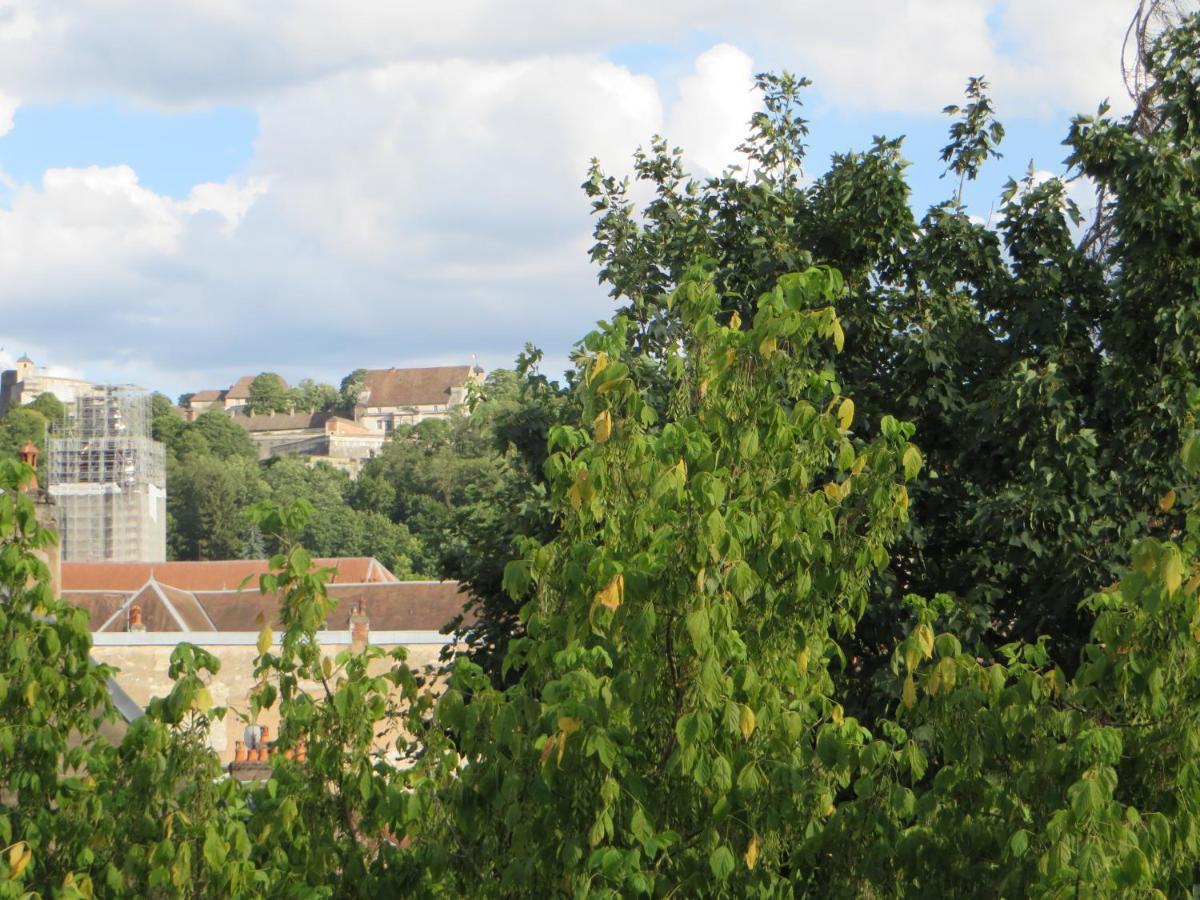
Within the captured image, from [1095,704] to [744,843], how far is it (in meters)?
1.30

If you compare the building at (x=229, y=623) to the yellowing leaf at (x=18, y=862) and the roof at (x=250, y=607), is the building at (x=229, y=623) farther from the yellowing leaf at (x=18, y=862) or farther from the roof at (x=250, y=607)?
the yellowing leaf at (x=18, y=862)

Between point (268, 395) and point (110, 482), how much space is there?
99.3 meters

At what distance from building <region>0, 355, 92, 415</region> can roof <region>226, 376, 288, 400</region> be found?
1784 centimetres

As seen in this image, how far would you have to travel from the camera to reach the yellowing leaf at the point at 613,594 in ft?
18.3

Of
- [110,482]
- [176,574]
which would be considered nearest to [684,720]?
[176,574]

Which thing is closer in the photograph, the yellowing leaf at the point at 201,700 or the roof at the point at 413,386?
the yellowing leaf at the point at 201,700

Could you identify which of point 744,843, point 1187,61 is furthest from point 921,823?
point 1187,61

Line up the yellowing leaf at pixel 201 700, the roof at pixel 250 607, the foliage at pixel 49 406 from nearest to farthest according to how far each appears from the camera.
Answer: the yellowing leaf at pixel 201 700 → the roof at pixel 250 607 → the foliage at pixel 49 406

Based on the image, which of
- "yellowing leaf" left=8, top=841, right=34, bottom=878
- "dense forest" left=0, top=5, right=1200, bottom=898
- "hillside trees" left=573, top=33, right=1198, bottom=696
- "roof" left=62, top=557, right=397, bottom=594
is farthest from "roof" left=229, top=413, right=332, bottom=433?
"yellowing leaf" left=8, top=841, right=34, bottom=878

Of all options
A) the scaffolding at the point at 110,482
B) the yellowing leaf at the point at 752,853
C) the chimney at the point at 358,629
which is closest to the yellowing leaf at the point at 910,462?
the yellowing leaf at the point at 752,853

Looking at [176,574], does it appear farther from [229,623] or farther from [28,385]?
[28,385]

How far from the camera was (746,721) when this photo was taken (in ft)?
18.4

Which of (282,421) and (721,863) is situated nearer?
(721,863)

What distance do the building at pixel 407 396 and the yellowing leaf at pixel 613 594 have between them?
6532 inches
